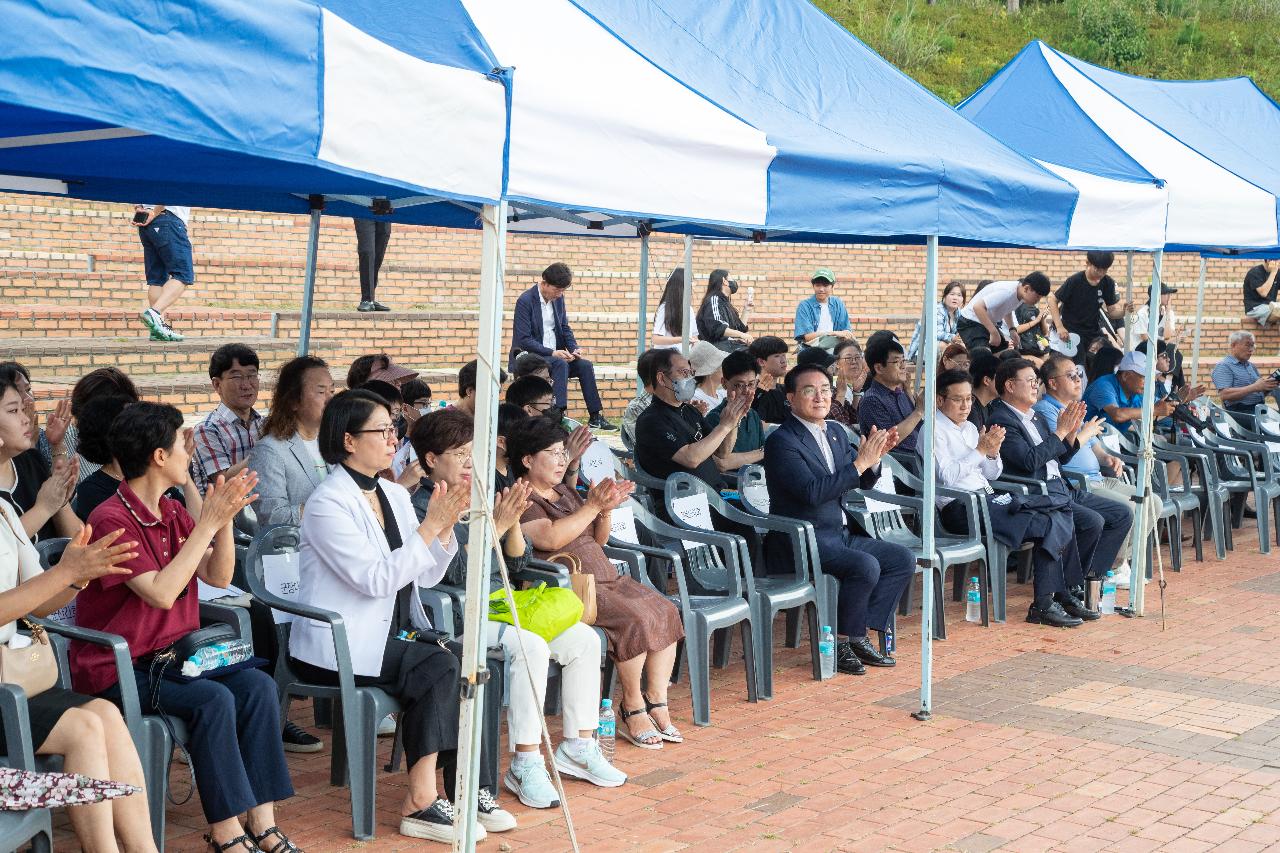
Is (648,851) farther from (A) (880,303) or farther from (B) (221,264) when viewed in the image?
(A) (880,303)

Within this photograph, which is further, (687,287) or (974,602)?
(687,287)

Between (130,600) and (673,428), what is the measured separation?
12.2ft

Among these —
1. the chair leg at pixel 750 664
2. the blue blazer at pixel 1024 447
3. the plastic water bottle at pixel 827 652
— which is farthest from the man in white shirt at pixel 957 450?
the chair leg at pixel 750 664

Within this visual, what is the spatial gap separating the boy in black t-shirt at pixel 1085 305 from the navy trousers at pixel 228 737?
10955 millimetres

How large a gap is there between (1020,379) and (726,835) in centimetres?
446

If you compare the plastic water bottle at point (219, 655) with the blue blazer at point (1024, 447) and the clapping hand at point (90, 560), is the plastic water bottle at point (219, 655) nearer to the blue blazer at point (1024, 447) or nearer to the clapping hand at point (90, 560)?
the clapping hand at point (90, 560)

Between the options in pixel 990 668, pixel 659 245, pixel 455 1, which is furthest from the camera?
pixel 659 245

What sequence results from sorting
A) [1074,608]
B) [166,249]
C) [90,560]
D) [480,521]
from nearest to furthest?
[90,560] → [480,521] → [1074,608] → [166,249]

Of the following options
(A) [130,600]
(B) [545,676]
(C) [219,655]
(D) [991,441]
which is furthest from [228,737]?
(D) [991,441]

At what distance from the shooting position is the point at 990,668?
7.11m

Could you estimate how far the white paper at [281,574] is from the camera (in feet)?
17.0

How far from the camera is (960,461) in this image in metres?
8.17

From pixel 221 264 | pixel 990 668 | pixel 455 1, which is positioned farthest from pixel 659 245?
pixel 455 1

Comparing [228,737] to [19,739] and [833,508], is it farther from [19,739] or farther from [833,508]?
[833,508]
